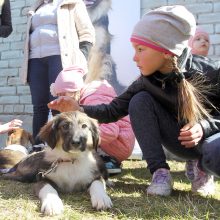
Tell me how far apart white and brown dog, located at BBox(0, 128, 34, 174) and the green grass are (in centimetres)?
77

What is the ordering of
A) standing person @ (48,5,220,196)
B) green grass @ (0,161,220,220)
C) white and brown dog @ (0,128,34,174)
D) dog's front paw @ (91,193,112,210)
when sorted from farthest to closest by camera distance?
white and brown dog @ (0,128,34,174) → standing person @ (48,5,220,196) → dog's front paw @ (91,193,112,210) → green grass @ (0,161,220,220)

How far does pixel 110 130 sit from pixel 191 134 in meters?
1.43

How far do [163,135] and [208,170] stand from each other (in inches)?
19.8

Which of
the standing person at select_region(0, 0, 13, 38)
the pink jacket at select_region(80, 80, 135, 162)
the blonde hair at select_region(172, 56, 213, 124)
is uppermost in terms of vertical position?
the standing person at select_region(0, 0, 13, 38)

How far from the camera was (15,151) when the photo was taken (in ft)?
14.2

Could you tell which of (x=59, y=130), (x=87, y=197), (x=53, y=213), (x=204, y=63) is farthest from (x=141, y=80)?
(x=53, y=213)

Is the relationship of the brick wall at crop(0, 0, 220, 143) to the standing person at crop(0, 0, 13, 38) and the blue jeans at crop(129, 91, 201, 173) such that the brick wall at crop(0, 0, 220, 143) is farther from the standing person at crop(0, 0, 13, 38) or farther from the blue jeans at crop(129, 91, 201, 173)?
the blue jeans at crop(129, 91, 201, 173)

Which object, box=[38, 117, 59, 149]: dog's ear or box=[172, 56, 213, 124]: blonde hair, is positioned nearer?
box=[172, 56, 213, 124]: blonde hair

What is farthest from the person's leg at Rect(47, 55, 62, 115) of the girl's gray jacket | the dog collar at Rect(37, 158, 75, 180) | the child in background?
the dog collar at Rect(37, 158, 75, 180)

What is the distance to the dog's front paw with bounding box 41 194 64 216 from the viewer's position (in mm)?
2252

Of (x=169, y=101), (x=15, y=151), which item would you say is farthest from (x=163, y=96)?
(x=15, y=151)

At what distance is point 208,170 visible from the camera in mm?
2604

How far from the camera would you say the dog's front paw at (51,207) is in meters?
2.25

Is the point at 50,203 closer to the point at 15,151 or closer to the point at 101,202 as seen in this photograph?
the point at 101,202
